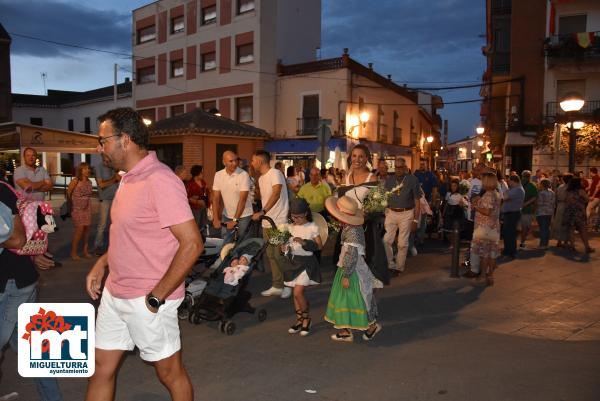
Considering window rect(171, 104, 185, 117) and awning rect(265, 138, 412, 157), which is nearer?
awning rect(265, 138, 412, 157)

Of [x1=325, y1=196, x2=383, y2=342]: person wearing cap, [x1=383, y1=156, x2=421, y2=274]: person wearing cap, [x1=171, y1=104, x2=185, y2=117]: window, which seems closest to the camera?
[x1=325, y1=196, x2=383, y2=342]: person wearing cap

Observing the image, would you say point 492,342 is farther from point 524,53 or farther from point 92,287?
point 524,53

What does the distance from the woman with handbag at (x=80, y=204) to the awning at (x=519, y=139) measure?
23.1 metres

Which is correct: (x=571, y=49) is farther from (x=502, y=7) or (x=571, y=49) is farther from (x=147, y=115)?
(x=147, y=115)

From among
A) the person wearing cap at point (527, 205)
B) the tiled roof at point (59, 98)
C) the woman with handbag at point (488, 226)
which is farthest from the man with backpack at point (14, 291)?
the tiled roof at point (59, 98)

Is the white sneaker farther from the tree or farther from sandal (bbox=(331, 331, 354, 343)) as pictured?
the tree

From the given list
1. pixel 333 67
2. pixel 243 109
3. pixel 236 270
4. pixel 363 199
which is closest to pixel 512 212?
pixel 363 199

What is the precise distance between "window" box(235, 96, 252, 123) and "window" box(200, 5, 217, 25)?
559 cm

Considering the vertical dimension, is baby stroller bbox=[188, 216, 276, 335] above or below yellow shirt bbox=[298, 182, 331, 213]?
below

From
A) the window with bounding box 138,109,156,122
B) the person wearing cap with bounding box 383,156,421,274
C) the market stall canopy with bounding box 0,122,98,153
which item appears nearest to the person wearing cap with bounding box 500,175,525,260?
the person wearing cap with bounding box 383,156,421,274

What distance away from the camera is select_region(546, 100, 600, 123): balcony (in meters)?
24.0

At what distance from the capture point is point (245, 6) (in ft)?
94.3

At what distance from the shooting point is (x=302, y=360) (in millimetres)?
4766

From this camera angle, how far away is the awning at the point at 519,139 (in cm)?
2618
